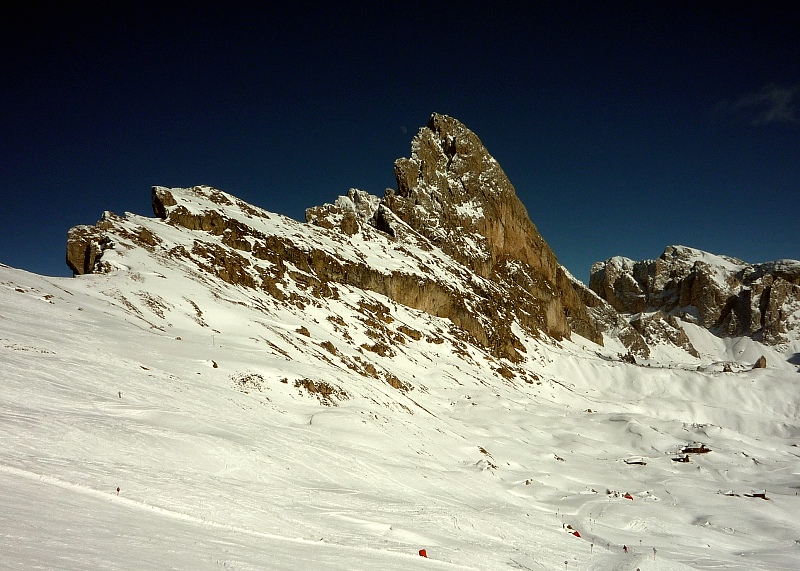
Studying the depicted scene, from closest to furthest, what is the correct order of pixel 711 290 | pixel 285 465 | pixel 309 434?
pixel 285 465
pixel 309 434
pixel 711 290

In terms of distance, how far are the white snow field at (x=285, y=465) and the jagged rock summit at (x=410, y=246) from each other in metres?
8.73

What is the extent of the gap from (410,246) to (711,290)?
121m

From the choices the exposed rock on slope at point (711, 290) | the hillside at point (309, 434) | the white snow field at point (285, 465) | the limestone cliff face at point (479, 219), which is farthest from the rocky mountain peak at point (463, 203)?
the exposed rock on slope at point (711, 290)

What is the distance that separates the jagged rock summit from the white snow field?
8731mm

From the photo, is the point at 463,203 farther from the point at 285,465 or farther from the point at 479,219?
the point at 285,465

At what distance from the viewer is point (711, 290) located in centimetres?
15275

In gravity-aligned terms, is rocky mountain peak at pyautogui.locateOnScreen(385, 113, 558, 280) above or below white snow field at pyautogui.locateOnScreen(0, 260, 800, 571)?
above

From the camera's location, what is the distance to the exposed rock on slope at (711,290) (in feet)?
445

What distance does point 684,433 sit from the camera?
46750 millimetres

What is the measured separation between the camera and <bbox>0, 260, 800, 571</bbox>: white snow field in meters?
7.11

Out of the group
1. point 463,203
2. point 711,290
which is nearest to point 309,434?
point 463,203

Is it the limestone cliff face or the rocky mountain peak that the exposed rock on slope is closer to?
the limestone cliff face

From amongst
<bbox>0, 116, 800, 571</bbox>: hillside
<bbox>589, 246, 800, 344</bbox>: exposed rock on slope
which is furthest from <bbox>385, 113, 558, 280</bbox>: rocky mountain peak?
<bbox>589, 246, 800, 344</bbox>: exposed rock on slope

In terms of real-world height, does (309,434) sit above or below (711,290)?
below
